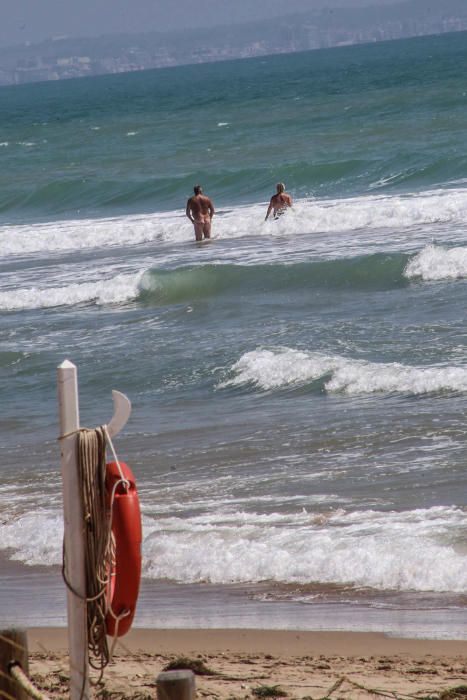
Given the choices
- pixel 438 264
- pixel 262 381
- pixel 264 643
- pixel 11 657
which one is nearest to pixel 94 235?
pixel 438 264

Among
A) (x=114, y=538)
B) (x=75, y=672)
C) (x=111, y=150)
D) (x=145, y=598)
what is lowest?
(x=145, y=598)

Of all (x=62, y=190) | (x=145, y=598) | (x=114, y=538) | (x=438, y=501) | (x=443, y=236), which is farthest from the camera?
(x=62, y=190)

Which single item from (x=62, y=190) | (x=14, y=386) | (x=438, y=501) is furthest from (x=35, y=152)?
(x=438, y=501)

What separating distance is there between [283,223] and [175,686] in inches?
758

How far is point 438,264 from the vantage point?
682 inches

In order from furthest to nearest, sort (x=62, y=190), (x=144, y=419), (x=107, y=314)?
(x=62, y=190) < (x=107, y=314) < (x=144, y=419)

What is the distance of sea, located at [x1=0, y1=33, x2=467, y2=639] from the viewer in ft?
22.1

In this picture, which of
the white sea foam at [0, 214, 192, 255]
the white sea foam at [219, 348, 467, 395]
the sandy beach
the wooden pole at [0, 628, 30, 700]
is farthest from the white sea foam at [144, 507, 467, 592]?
the white sea foam at [0, 214, 192, 255]

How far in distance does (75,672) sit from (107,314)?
13088mm

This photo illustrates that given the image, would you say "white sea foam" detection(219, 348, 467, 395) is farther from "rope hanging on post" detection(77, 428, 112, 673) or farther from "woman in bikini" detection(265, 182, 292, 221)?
"woman in bikini" detection(265, 182, 292, 221)

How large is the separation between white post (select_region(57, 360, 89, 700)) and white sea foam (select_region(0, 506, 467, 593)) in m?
2.86

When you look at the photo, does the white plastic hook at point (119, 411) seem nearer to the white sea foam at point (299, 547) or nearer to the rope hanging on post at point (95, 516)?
the rope hanging on post at point (95, 516)

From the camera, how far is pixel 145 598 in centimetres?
674

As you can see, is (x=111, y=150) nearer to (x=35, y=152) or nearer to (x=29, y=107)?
(x=35, y=152)
